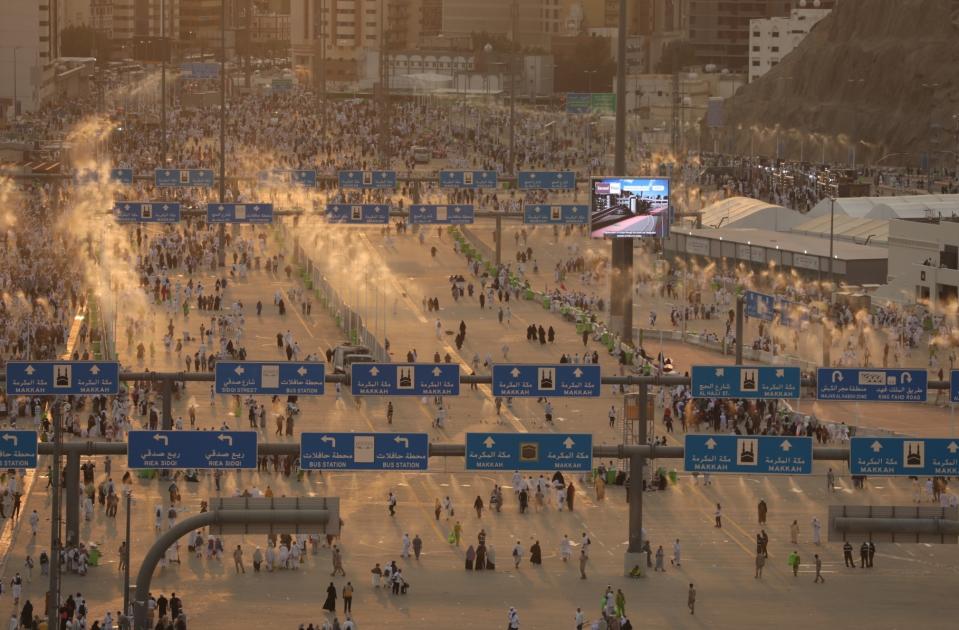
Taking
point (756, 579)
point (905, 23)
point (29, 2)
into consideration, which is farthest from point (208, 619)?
point (29, 2)

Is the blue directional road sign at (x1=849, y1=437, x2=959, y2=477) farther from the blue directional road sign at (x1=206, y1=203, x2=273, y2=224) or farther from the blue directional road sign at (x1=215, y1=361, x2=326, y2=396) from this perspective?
the blue directional road sign at (x1=206, y1=203, x2=273, y2=224)

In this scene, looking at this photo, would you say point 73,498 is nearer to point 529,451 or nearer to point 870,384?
point 529,451

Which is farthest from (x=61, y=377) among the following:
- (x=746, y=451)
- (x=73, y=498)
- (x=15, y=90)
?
(x=15, y=90)

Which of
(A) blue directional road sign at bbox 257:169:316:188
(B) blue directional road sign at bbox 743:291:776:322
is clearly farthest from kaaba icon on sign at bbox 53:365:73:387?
(A) blue directional road sign at bbox 257:169:316:188

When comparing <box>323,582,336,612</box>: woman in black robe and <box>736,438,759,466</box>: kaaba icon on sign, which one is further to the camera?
<box>323,582,336,612</box>: woman in black robe

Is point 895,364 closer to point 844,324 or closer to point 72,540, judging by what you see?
point 844,324

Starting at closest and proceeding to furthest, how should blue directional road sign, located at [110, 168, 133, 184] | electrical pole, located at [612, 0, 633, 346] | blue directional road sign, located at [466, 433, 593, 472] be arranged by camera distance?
blue directional road sign, located at [466, 433, 593, 472], electrical pole, located at [612, 0, 633, 346], blue directional road sign, located at [110, 168, 133, 184]
